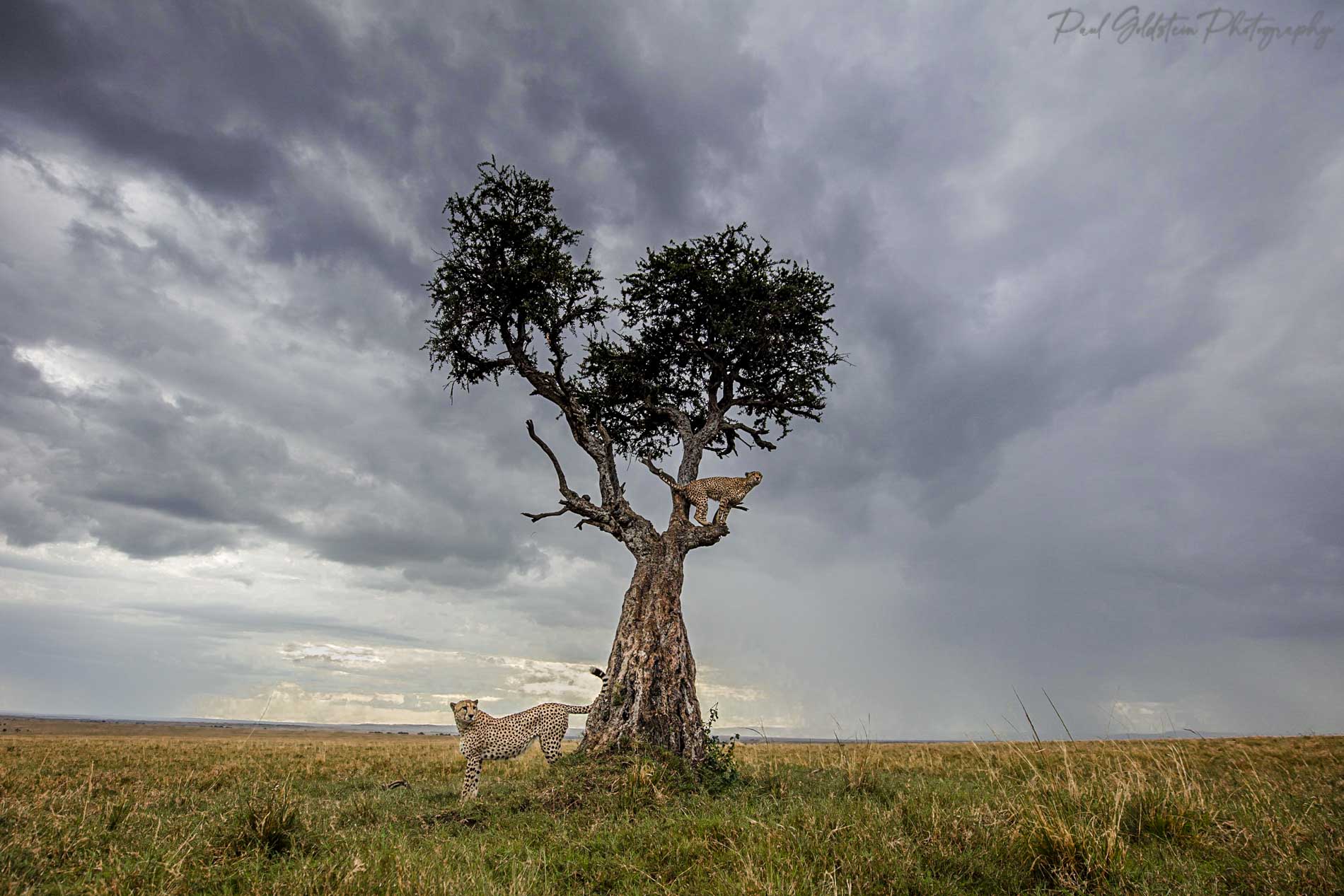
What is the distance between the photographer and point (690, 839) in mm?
6809

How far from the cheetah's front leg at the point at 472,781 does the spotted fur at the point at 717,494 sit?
7274mm

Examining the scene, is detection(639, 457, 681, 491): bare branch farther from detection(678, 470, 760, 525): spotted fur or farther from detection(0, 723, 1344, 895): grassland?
detection(0, 723, 1344, 895): grassland

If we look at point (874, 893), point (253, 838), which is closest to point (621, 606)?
point (253, 838)

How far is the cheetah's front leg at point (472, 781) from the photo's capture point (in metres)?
11.9

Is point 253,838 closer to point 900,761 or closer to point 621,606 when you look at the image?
point 621,606

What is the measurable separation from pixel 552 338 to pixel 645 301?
11.3ft

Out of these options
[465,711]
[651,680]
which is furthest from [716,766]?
[465,711]

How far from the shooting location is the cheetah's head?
14039 millimetres

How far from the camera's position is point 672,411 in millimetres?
18359

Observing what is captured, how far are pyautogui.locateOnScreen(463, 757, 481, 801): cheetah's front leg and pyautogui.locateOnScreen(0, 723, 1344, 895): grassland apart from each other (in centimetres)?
72

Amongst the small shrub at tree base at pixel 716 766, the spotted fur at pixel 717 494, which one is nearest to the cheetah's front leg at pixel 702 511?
the spotted fur at pixel 717 494

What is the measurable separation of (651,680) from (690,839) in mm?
6851

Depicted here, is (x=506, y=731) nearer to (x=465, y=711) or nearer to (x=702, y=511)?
(x=465, y=711)

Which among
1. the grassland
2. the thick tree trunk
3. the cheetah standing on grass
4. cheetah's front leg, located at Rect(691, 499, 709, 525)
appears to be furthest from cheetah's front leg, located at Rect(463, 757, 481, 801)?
cheetah's front leg, located at Rect(691, 499, 709, 525)
